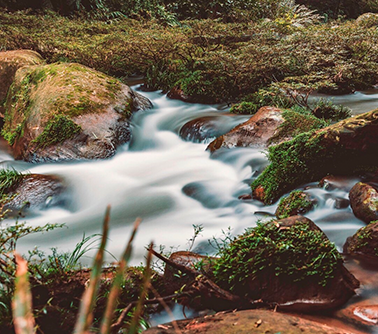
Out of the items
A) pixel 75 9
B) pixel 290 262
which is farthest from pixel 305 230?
pixel 75 9

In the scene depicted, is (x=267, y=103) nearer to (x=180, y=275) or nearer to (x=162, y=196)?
(x=162, y=196)

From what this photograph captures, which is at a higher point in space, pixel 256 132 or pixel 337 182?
pixel 256 132

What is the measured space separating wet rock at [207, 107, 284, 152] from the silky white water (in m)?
0.17

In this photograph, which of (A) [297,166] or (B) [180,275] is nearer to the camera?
(B) [180,275]

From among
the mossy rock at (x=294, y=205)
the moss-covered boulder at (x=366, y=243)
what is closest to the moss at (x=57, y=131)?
the mossy rock at (x=294, y=205)

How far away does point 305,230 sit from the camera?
3021mm

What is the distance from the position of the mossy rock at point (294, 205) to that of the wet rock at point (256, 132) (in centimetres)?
174

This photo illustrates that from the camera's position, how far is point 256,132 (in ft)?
20.5

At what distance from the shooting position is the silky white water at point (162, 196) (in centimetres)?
436

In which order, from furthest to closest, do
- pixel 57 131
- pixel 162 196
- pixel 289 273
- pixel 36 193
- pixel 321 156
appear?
pixel 57 131 → pixel 162 196 → pixel 36 193 → pixel 321 156 → pixel 289 273

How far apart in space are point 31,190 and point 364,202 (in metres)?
4.40

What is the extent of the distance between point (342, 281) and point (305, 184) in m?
2.15

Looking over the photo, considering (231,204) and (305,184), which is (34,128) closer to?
(231,204)

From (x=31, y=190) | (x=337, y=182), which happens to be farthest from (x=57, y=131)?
(x=337, y=182)
